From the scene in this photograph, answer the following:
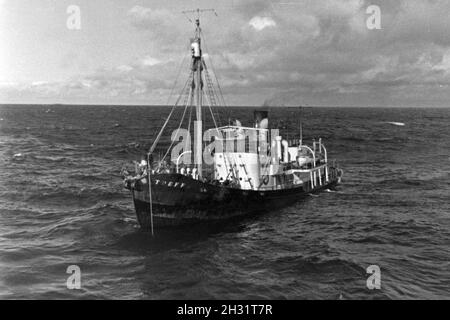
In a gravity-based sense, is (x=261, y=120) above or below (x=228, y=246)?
above

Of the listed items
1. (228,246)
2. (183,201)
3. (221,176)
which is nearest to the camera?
(228,246)

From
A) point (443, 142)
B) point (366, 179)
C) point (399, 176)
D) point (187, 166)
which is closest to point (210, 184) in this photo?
point (187, 166)

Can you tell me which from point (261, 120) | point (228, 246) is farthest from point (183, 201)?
point (261, 120)

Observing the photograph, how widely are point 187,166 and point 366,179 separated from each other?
2912 centimetres

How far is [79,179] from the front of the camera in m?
50.8

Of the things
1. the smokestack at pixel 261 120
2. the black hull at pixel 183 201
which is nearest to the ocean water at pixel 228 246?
the black hull at pixel 183 201

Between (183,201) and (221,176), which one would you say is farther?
(221,176)

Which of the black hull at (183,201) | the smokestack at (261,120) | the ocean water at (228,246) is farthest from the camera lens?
the smokestack at (261,120)

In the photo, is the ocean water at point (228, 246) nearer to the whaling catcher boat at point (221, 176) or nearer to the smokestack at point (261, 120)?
the whaling catcher boat at point (221, 176)

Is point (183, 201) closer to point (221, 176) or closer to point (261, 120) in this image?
point (221, 176)

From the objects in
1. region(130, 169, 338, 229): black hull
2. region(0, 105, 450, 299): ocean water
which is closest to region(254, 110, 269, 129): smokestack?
region(0, 105, 450, 299): ocean water

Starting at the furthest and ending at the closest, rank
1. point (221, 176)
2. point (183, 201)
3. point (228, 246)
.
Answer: point (221, 176), point (183, 201), point (228, 246)

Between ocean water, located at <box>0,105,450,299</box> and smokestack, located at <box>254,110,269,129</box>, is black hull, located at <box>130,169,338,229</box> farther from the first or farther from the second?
smokestack, located at <box>254,110,269,129</box>
